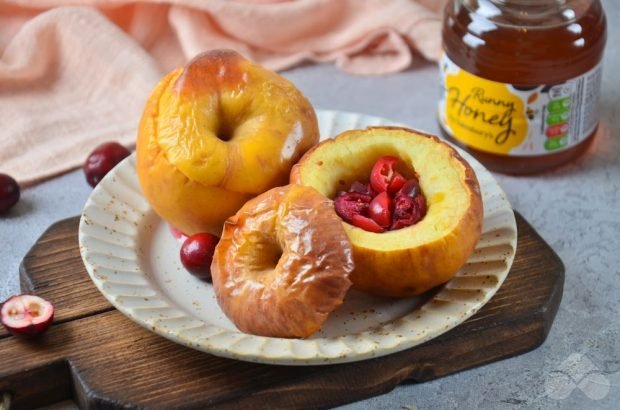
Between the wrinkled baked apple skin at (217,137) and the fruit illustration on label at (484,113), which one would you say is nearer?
the wrinkled baked apple skin at (217,137)

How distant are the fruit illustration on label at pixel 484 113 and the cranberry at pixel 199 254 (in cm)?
50

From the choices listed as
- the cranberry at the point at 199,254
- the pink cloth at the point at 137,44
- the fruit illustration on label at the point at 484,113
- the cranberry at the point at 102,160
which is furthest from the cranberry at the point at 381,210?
the pink cloth at the point at 137,44

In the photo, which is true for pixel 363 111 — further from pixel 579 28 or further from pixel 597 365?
pixel 597 365

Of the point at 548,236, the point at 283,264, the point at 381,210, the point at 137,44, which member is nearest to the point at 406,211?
the point at 381,210

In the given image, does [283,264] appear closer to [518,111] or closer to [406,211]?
[406,211]

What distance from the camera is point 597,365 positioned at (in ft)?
4.08

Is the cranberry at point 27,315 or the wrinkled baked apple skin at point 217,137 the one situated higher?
the wrinkled baked apple skin at point 217,137

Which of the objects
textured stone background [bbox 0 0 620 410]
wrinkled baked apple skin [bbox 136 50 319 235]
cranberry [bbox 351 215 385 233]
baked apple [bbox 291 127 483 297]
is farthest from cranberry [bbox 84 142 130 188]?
cranberry [bbox 351 215 385 233]

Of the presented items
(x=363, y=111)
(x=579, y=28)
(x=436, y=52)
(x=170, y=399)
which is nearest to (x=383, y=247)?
(x=170, y=399)

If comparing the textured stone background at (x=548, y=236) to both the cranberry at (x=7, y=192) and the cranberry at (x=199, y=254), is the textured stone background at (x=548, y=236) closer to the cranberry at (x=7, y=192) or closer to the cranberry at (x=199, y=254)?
the cranberry at (x=7, y=192)

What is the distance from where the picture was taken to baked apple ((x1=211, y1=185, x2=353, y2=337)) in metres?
1.10

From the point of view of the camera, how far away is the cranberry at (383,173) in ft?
4.06

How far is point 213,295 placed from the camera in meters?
1.27

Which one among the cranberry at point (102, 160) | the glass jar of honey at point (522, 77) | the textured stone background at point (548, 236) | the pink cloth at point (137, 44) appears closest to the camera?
the textured stone background at point (548, 236)
